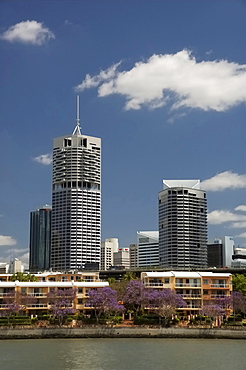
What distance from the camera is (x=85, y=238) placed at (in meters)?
174

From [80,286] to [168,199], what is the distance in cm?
11274

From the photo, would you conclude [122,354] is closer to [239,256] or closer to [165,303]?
[165,303]

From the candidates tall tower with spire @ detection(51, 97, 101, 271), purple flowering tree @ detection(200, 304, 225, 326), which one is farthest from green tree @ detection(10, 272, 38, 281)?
tall tower with spire @ detection(51, 97, 101, 271)

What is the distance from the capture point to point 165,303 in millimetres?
66938

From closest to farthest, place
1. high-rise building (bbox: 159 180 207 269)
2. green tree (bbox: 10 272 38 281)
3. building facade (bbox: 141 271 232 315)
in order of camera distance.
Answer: building facade (bbox: 141 271 232 315) → green tree (bbox: 10 272 38 281) → high-rise building (bbox: 159 180 207 269)

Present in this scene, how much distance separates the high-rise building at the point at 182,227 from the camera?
591 feet

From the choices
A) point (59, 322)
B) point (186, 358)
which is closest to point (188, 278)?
point (59, 322)

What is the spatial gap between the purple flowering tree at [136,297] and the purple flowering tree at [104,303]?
2.46 meters

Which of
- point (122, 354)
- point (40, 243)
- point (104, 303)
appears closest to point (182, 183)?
point (40, 243)

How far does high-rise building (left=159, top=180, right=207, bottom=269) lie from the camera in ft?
591

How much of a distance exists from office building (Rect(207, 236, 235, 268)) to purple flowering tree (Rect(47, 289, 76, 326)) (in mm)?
126384

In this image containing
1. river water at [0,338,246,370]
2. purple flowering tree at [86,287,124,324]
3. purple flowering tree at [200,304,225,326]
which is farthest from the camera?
purple flowering tree at [200,304,225,326]

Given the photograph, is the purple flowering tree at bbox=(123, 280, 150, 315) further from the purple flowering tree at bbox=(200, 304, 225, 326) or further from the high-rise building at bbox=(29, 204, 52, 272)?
the high-rise building at bbox=(29, 204, 52, 272)

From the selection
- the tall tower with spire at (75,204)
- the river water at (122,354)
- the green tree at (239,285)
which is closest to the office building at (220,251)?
the tall tower with spire at (75,204)
